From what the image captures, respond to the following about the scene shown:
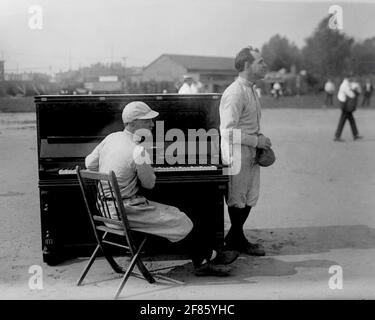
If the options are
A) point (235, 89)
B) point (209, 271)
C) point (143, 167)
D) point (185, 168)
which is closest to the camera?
point (143, 167)

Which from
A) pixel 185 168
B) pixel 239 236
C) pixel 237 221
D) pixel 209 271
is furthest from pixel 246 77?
pixel 209 271

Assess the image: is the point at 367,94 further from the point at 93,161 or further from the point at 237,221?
the point at 93,161

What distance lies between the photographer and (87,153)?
18.2 feet

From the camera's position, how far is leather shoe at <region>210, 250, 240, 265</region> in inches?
208

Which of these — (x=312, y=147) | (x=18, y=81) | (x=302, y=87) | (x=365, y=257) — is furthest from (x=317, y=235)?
(x=302, y=87)

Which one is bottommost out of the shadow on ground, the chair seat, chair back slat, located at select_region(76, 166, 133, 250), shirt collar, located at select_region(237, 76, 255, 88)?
the shadow on ground

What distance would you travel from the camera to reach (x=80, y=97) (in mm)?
5602

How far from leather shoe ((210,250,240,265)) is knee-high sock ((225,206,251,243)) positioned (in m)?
0.48

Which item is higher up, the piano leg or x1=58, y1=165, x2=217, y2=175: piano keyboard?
x1=58, y1=165, x2=217, y2=175: piano keyboard

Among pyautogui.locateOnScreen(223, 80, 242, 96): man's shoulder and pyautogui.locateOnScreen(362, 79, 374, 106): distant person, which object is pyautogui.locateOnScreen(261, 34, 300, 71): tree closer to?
pyautogui.locateOnScreen(362, 79, 374, 106): distant person

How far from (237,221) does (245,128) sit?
0.90 m

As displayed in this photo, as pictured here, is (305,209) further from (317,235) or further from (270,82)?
(270,82)

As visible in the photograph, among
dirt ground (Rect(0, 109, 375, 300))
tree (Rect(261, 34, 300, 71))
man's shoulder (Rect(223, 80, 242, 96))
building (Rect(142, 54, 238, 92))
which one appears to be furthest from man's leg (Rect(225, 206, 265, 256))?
tree (Rect(261, 34, 300, 71))
